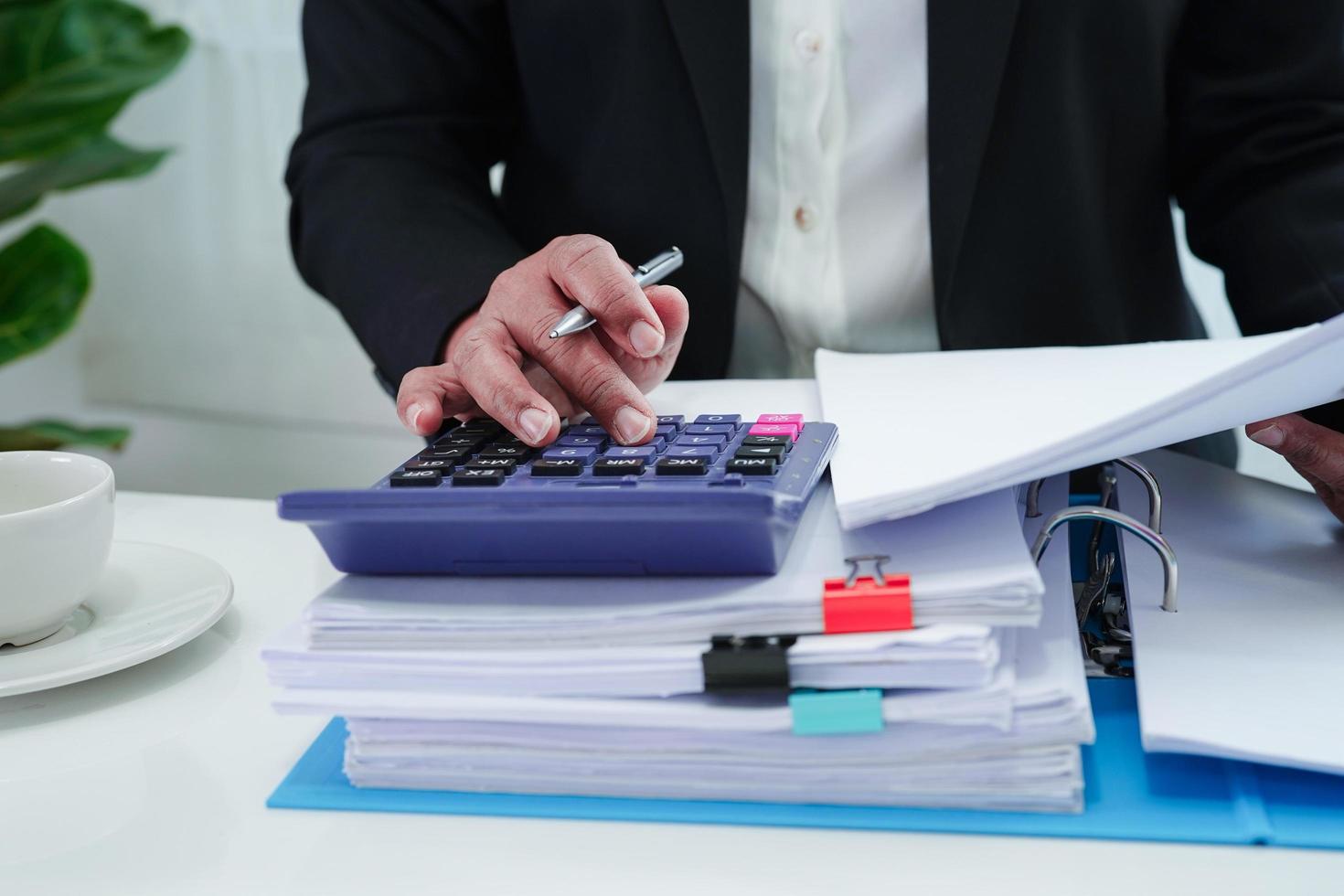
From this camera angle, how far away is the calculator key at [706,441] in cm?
51

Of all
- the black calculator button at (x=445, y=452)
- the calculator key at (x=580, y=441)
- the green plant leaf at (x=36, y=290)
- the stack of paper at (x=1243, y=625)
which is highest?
the green plant leaf at (x=36, y=290)

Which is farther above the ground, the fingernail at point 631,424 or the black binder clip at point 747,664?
the fingernail at point 631,424

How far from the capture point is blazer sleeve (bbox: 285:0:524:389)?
796mm

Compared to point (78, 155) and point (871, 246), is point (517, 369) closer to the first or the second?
point (871, 246)

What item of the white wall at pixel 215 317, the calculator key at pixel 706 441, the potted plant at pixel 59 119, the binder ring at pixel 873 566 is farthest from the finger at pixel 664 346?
the white wall at pixel 215 317

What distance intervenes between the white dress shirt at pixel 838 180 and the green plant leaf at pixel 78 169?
38.7 inches

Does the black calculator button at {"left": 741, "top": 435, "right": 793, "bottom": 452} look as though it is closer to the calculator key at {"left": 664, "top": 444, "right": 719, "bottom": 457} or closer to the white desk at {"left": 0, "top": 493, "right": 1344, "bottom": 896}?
the calculator key at {"left": 664, "top": 444, "right": 719, "bottom": 457}

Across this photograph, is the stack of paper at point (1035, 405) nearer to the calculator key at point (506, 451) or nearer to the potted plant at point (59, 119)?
the calculator key at point (506, 451)

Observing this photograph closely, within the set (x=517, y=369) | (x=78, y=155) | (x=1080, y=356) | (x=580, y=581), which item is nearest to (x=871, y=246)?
(x=1080, y=356)

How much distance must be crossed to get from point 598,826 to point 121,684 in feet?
0.87

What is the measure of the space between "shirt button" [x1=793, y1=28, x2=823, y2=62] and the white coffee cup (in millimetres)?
Result: 551

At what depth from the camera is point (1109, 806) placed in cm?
41

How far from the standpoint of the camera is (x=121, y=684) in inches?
21.5

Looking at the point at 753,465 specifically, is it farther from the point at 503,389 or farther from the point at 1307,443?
the point at 1307,443
